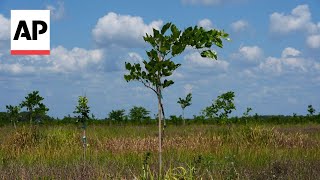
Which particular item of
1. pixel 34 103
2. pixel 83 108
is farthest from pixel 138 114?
pixel 83 108

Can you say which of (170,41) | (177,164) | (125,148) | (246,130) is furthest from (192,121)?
(170,41)

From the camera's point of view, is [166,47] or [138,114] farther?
[138,114]

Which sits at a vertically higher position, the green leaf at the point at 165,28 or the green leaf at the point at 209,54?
the green leaf at the point at 165,28

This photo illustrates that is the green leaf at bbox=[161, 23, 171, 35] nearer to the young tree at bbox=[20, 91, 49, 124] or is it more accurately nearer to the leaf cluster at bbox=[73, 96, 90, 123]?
the leaf cluster at bbox=[73, 96, 90, 123]

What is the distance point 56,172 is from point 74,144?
706cm

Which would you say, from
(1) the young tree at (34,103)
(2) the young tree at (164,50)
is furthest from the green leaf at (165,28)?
(1) the young tree at (34,103)

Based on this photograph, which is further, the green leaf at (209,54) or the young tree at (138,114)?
the young tree at (138,114)

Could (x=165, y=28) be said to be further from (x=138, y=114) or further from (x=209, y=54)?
(x=138, y=114)

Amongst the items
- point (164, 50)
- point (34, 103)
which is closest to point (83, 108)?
point (164, 50)

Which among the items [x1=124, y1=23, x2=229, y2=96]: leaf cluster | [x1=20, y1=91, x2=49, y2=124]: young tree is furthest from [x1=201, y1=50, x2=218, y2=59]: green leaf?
[x1=20, y1=91, x2=49, y2=124]: young tree

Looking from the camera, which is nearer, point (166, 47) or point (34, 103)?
point (166, 47)

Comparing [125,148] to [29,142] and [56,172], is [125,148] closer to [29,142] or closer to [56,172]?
[29,142]

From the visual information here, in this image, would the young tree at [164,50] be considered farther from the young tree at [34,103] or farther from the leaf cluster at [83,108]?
the young tree at [34,103]

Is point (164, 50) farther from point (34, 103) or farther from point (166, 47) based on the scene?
point (34, 103)
